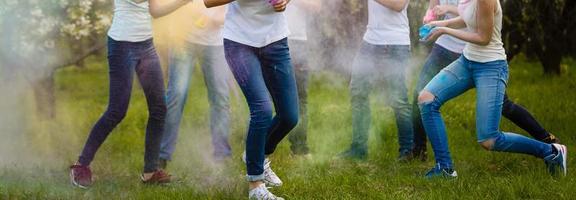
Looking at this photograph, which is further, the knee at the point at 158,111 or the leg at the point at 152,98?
the knee at the point at 158,111

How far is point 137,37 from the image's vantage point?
5.77m

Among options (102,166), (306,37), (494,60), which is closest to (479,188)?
(494,60)

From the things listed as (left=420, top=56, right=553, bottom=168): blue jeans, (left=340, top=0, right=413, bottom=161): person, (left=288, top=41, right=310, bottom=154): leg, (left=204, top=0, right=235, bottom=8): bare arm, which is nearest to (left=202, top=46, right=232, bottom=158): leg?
(left=288, top=41, right=310, bottom=154): leg

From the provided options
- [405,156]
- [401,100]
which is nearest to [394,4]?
[401,100]

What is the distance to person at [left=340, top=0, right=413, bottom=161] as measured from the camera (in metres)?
6.63

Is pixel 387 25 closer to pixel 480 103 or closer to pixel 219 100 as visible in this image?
pixel 480 103

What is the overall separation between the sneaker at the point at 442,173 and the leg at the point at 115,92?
221 centimetres

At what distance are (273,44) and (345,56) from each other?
2.62 m

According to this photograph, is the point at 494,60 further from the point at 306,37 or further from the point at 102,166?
the point at 102,166

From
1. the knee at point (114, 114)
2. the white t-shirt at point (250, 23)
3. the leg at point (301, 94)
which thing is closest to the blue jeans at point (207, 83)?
the leg at point (301, 94)

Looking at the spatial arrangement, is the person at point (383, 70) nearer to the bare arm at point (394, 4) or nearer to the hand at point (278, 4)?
the bare arm at point (394, 4)

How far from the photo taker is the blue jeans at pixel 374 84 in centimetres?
675

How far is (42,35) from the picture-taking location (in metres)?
7.61

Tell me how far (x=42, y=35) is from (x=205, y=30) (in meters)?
1.84
